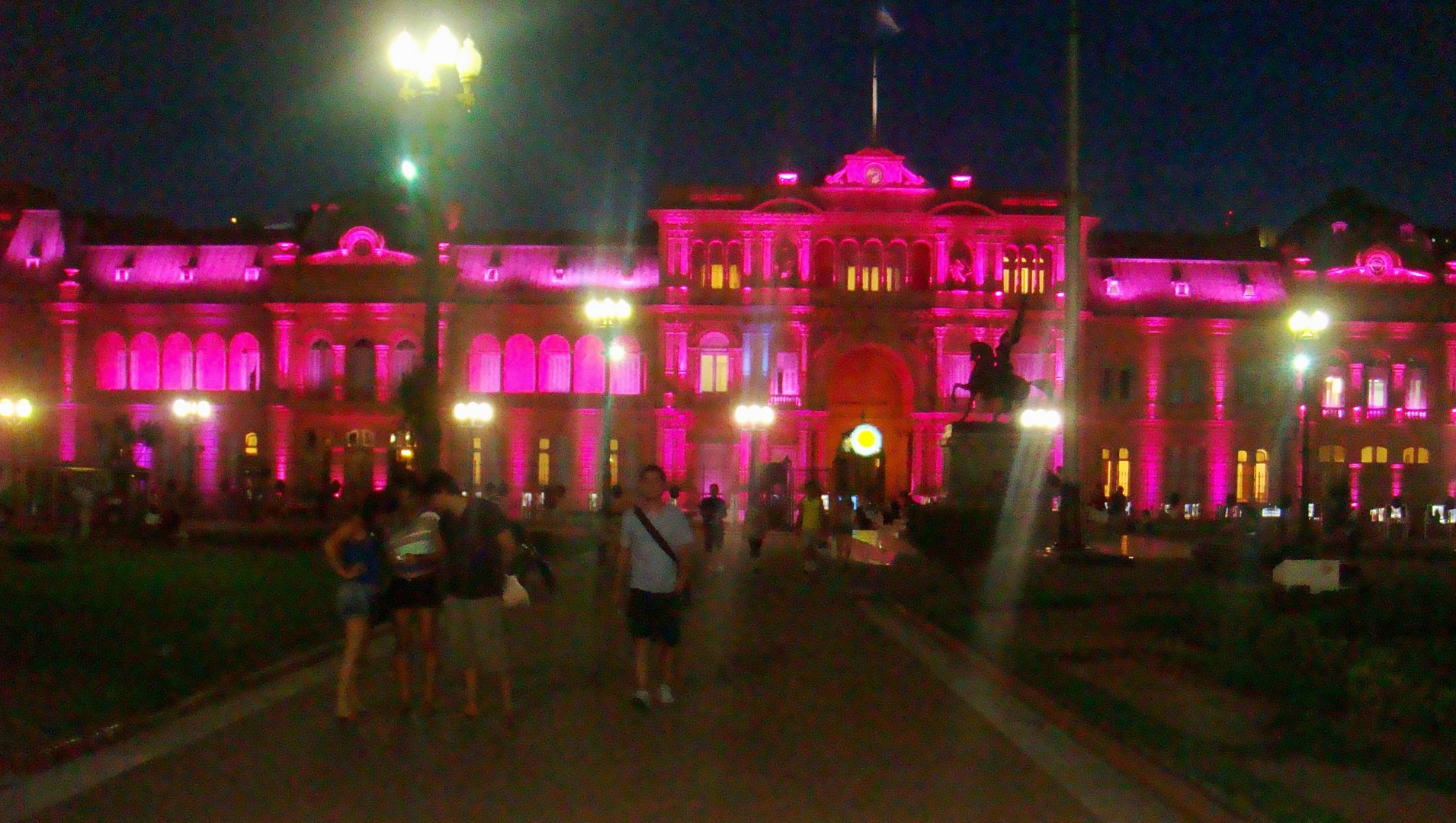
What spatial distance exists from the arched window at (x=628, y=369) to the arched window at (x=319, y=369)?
1132cm

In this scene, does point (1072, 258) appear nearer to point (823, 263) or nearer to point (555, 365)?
point (823, 263)

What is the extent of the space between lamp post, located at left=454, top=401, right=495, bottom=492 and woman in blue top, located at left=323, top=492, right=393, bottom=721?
3703 cm

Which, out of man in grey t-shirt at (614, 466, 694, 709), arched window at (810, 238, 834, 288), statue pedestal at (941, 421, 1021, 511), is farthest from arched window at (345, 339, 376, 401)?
man in grey t-shirt at (614, 466, 694, 709)

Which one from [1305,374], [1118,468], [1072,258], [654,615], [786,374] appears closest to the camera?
[654,615]

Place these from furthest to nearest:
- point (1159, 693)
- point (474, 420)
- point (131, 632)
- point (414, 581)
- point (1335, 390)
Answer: point (1335, 390)
point (474, 420)
point (131, 632)
point (1159, 693)
point (414, 581)

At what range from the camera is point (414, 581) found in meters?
12.4

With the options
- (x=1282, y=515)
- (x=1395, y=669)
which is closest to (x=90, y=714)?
(x=1395, y=669)

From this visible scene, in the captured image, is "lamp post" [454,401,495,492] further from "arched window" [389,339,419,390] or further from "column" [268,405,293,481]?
"column" [268,405,293,481]

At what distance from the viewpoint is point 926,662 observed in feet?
53.9

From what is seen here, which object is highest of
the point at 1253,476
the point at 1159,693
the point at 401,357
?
the point at 401,357

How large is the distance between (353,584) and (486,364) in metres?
53.7

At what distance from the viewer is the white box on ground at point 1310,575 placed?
60.1 ft

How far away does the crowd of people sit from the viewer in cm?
1204

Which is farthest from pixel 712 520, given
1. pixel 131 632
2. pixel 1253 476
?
pixel 1253 476
